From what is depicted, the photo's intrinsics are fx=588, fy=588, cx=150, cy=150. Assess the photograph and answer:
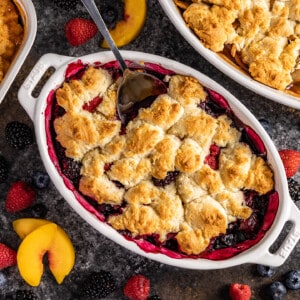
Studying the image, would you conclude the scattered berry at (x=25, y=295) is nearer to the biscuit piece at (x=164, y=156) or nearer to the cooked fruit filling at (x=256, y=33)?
the biscuit piece at (x=164, y=156)

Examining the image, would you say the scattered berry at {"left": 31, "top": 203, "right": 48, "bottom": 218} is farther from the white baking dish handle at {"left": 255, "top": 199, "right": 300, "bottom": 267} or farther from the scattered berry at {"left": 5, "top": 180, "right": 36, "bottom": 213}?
the white baking dish handle at {"left": 255, "top": 199, "right": 300, "bottom": 267}

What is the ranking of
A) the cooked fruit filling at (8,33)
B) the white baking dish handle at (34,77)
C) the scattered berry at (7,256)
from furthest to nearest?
the scattered berry at (7,256), the cooked fruit filling at (8,33), the white baking dish handle at (34,77)

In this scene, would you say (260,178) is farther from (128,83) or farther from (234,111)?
(128,83)

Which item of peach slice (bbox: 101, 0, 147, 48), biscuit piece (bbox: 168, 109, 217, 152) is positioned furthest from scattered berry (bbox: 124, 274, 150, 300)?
peach slice (bbox: 101, 0, 147, 48)

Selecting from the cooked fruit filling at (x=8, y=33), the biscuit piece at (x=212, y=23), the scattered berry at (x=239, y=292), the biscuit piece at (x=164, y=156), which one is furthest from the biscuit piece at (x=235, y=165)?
the cooked fruit filling at (x=8, y=33)

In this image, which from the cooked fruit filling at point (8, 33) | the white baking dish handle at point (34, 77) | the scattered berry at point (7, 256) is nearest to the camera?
the white baking dish handle at point (34, 77)

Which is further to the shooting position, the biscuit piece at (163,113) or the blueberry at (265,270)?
the blueberry at (265,270)

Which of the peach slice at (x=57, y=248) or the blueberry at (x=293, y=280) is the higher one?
the peach slice at (x=57, y=248)

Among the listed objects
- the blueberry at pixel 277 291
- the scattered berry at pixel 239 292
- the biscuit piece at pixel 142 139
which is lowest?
the blueberry at pixel 277 291
